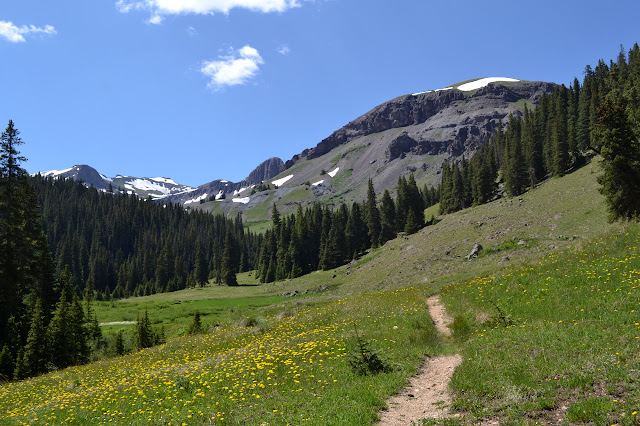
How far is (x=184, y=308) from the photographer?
67.9m

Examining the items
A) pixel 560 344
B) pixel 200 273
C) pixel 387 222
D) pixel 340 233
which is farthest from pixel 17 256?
pixel 200 273

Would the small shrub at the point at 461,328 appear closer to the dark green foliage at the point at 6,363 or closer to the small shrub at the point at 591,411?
the small shrub at the point at 591,411

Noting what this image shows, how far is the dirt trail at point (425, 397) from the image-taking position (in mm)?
8125

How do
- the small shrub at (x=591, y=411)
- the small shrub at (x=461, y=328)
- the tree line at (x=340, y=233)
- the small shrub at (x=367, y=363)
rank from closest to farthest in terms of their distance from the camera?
the small shrub at (x=591, y=411), the small shrub at (x=367, y=363), the small shrub at (x=461, y=328), the tree line at (x=340, y=233)

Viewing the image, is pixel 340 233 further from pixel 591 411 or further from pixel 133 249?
pixel 133 249

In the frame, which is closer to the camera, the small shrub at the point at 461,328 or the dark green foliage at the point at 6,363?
the small shrub at the point at 461,328

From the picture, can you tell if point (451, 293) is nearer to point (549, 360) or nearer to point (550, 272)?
point (550, 272)

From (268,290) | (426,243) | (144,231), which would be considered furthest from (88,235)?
(426,243)

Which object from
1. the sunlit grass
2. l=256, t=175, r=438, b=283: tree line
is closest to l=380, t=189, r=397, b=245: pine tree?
l=256, t=175, r=438, b=283: tree line

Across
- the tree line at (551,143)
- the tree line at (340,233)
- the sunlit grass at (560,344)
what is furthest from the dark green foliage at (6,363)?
the tree line at (340,233)

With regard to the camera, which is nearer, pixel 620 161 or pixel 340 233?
pixel 620 161

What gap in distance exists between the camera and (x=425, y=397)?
9.34 metres

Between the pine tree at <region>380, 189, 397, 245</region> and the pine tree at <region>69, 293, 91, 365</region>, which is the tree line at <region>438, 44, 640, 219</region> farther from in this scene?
the pine tree at <region>69, 293, 91, 365</region>

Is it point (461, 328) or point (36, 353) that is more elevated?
point (461, 328)
